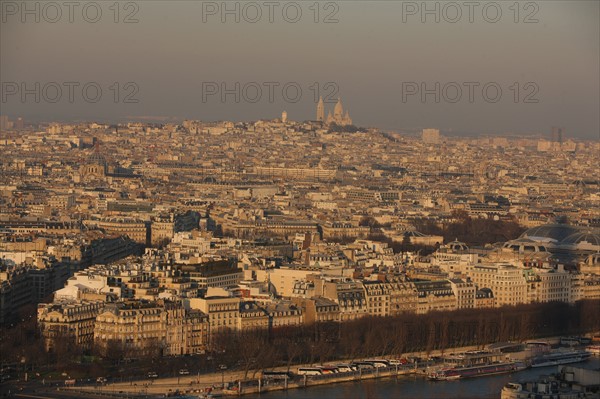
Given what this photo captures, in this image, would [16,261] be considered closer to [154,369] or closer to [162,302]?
[162,302]

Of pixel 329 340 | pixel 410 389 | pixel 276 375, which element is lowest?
pixel 410 389

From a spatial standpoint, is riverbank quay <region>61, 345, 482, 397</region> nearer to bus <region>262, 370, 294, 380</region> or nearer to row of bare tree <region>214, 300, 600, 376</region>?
bus <region>262, 370, 294, 380</region>

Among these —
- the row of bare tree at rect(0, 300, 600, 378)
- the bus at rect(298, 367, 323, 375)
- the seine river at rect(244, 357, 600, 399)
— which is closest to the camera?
the seine river at rect(244, 357, 600, 399)

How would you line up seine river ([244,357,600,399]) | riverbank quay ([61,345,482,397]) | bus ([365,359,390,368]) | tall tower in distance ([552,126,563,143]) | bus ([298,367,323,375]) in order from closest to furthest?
riverbank quay ([61,345,482,397])
seine river ([244,357,600,399])
bus ([298,367,323,375])
bus ([365,359,390,368])
tall tower in distance ([552,126,563,143])

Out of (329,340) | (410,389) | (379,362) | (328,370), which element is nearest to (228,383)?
(328,370)

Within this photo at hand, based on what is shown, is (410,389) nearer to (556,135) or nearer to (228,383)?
(228,383)

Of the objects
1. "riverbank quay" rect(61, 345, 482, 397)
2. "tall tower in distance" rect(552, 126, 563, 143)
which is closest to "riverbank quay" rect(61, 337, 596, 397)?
"riverbank quay" rect(61, 345, 482, 397)

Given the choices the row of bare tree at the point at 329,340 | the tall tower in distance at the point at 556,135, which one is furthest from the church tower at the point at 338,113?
the row of bare tree at the point at 329,340

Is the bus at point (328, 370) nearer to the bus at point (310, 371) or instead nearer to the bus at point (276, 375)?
the bus at point (310, 371)
